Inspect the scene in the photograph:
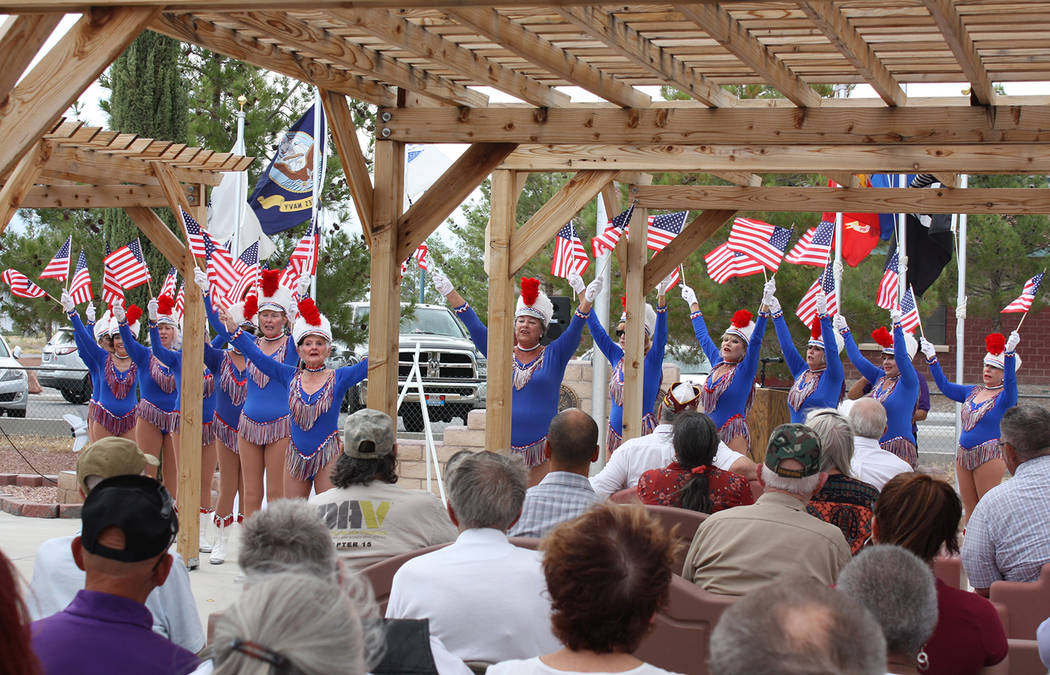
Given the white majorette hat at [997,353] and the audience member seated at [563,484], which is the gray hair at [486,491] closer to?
the audience member seated at [563,484]

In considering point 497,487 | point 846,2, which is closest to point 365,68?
point 846,2

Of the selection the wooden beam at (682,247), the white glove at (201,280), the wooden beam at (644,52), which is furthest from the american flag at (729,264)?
the white glove at (201,280)

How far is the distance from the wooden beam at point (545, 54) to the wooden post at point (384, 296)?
1.18 meters

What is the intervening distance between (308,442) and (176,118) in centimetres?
597

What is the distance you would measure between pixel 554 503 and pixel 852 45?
7.29 ft

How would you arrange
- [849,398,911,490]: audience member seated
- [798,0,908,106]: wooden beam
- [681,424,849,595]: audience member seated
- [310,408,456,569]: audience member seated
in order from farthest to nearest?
1. [849,398,911,490]: audience member seated
2. [798,0,908,106]: wooden beam
3. [310,408,456,569]: audience member seated
4. [681,424,849,595]: audience member seated

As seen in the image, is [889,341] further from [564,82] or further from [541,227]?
[564,82]

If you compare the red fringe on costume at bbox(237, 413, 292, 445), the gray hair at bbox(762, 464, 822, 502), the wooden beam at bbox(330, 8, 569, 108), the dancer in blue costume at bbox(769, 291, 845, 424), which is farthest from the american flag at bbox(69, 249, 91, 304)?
the gray hair at bbox(762, 464, 822, 502)

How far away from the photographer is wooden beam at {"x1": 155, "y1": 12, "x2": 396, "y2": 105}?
184 inches

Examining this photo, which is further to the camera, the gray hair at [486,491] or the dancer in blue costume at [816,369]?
the dancer in blue costume at [816,369]

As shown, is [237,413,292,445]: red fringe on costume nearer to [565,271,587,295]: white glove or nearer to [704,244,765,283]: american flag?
[565,271,587,295]: white glove

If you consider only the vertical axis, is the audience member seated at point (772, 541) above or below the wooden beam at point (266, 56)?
below

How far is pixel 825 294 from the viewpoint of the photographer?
8805 millimetres

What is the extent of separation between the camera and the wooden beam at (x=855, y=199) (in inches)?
318
